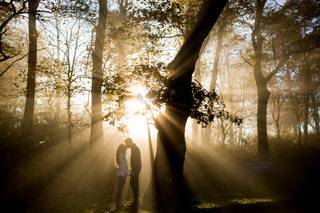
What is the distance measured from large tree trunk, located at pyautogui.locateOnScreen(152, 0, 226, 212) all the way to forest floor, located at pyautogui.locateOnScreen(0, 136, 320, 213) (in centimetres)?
96

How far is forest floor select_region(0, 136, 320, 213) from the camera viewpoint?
1105 cm

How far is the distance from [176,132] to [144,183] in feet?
20.9

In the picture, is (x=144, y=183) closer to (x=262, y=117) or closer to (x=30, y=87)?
(x=30, y=87)

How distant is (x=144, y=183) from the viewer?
1695 cm

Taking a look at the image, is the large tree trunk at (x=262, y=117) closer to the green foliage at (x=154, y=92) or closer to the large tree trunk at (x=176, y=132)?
the green foliage at (x=154, y=92)

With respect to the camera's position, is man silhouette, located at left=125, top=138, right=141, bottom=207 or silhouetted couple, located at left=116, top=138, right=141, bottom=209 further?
man silhouette, located at left=125, top=138, right=141, bottom=207

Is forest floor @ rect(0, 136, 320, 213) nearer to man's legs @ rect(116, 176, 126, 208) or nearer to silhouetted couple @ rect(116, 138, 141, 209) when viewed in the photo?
man's legs @ rect(116, 176, 126, 208)

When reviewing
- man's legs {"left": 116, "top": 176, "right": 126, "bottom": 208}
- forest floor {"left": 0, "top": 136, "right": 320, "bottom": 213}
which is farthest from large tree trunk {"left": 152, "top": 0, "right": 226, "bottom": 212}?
man's legs {"left": 116, "top": 176, "right": 126, "bottom": 208}

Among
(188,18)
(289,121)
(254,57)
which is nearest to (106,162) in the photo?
(188,18)

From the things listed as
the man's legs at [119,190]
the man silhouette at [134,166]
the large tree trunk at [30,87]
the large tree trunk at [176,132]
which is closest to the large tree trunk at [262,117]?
the large tree trunk at [176,132]

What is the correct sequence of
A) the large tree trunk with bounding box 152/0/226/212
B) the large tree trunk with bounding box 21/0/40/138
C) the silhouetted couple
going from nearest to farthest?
the large tree trunk with bounding box 152/0/226/212
the silhouetted couple
the large tree trunk with bounding box 21/0/40/138

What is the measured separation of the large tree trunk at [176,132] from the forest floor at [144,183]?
96cm

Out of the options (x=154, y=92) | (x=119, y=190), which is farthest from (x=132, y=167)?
(x=154, y=92)

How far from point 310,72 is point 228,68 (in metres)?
12.3
